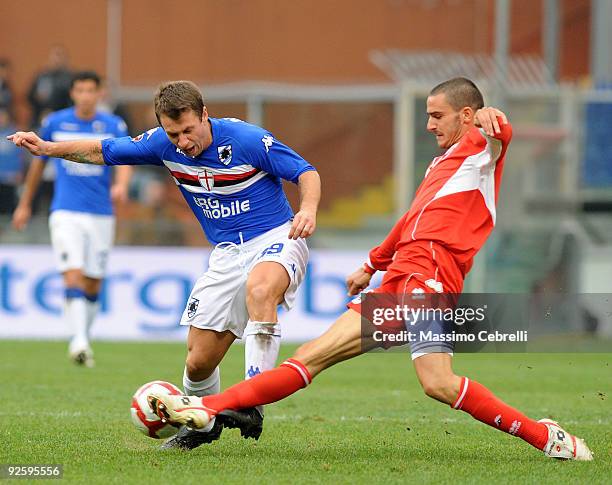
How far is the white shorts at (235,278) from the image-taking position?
670cm

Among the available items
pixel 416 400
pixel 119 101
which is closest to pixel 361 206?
pixel 119 101

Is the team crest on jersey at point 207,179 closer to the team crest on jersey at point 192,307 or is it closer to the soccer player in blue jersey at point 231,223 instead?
the soccer player in blue jersey at point 231,223

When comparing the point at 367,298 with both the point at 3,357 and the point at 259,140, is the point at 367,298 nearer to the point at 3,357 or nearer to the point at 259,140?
the point at 259,140

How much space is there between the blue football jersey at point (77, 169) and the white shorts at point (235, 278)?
5.15 meters

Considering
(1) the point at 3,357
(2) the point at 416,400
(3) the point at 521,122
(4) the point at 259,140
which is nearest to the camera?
(4) the point at 259,140

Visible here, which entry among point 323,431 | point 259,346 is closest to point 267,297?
point 259,346

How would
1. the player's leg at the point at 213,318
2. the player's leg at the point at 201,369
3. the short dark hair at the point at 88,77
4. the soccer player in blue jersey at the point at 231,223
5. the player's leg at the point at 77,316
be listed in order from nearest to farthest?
1. the soccer player in blue jersey at the point at 231,223
2. the player's leg at the point at 201,369
3. the player's leg at the point at 213,318
4. the player's leg at the point at 77,316
5. the short dark hair at the point at 88,77

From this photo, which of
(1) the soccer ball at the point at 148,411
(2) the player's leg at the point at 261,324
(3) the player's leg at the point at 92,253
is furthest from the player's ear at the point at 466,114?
(3) the player's leg at the point at 92,253

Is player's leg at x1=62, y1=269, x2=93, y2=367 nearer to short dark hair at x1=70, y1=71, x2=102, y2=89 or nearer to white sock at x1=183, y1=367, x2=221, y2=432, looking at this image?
short dark hair at x1=70, y1=71, x2=102, y2=89

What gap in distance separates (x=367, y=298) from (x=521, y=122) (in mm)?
10696

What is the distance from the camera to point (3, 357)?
1217cm

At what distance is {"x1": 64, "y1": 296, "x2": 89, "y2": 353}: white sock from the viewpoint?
11.2 m

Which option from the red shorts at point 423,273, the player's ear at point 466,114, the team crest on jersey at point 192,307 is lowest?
the team crest on jersey at point 192,307

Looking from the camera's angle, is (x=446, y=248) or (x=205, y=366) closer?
(x=446, y=248)
